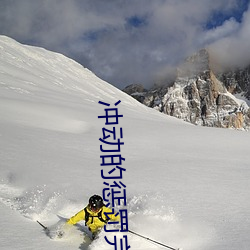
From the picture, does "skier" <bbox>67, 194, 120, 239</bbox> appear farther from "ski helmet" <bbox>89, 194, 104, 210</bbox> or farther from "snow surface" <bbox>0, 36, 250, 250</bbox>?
"snow surface" <bbox>0, 36, 250, 250</bbox>

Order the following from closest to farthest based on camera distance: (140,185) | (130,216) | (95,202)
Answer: (95,202)
(130,216)
(140,185)

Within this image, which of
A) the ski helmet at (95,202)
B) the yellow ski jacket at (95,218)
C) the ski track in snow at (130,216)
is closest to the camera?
the ski track in snow at (130,216)

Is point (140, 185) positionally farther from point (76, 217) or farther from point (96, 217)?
point (76, 217)

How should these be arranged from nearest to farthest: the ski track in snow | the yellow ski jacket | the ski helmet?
the ski track in snow < the ski helmet < the yellow ski jacket

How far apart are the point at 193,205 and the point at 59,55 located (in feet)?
263

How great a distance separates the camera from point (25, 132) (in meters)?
13.0

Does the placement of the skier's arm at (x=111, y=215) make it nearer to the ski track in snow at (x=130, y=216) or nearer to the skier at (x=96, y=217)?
the skier at (x=96, y=217)

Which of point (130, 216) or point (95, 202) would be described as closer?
point (95, 202)

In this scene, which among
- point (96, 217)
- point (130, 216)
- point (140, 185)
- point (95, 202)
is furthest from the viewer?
point (140, 185)

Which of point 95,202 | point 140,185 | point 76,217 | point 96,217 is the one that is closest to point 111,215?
point 96,217

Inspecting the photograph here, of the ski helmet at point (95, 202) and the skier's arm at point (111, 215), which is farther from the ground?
the ski helmet at point (95, 202)

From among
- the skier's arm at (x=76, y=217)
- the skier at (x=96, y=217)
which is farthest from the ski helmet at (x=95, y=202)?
the skier's arm at (x=76, y=217)

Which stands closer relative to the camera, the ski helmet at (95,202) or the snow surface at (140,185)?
the snow surface at (140,185)

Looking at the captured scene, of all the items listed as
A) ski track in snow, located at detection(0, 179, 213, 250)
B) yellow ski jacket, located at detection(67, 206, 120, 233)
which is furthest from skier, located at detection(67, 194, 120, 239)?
ski track in snow, located at detection(0, 179, 213, 250)
